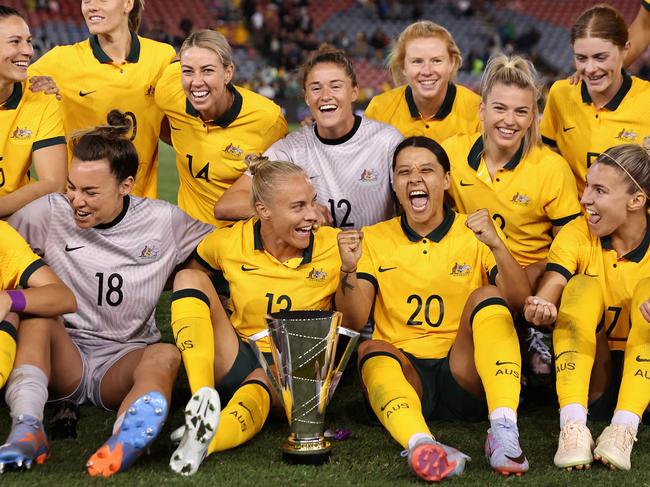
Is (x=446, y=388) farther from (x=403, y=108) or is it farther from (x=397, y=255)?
(x=403, y=108)

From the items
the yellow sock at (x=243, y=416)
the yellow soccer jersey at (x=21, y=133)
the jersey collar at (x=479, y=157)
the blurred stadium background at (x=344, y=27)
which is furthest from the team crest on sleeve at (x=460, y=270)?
the blurred stadium background at (x=344, y=27)

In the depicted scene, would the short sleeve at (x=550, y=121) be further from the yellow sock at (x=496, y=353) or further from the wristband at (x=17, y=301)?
the wristband at (x=17, y=301)

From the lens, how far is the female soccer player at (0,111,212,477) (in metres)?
3.60

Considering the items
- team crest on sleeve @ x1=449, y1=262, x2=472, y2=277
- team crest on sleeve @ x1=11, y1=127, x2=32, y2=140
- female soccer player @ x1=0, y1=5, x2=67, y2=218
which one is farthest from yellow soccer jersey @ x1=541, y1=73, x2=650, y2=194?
team crest on sleeve @ x1=11, y1=127, x2=32, y2=140

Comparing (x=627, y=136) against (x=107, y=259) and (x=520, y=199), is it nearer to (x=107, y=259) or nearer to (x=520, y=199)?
(x=520, y=199)

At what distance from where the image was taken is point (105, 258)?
12.3 feet

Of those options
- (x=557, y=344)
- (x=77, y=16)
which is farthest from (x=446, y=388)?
(x=77, y=16)

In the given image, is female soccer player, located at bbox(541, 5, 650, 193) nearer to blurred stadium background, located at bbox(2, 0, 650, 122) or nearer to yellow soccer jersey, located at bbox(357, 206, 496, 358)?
yellow soccer jersey, located at bbox(357, 206, 496, 358)

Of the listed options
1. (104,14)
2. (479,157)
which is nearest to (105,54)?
(104,14)

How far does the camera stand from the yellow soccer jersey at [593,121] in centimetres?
444

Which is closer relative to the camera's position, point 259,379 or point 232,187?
point 259,379

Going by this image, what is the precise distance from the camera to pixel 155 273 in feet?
12.5

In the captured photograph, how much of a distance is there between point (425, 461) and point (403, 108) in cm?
228

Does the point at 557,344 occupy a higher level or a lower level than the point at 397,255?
lower
